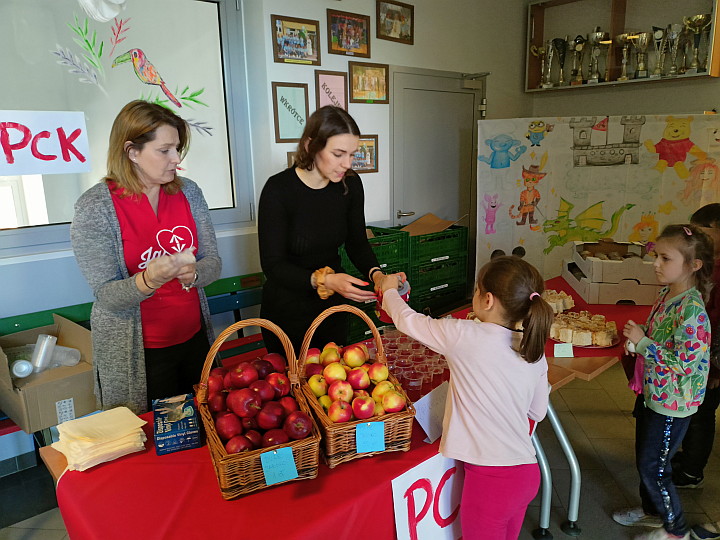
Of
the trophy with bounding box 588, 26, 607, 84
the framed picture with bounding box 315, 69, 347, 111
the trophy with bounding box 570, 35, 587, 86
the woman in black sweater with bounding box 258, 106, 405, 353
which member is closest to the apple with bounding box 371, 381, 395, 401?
the woman in black sweater with bounding box 258, 106, 405, 353

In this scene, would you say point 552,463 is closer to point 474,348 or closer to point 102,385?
point 474,348

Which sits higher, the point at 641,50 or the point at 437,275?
the point at 641,50

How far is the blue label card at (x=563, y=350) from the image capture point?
208cm

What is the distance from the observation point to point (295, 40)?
11.3 ft

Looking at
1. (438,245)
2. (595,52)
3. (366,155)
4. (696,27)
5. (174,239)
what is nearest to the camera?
(174,239)

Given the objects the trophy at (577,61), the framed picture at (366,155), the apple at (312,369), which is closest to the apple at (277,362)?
the apple at (312,369)

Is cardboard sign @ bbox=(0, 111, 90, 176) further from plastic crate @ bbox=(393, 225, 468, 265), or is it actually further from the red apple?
plastic crate @ bbox=(393, 225, 468, 265)

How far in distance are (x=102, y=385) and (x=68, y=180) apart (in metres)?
1.55

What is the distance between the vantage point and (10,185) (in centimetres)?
266

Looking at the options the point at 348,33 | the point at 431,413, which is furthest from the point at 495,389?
the point at 348,33

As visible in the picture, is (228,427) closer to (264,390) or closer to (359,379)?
(264,390)

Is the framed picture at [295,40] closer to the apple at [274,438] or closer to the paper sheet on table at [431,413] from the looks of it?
the paper sheet on table at [431,413]

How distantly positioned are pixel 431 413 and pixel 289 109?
256cm

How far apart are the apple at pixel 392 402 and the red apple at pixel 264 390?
0.29 meters
